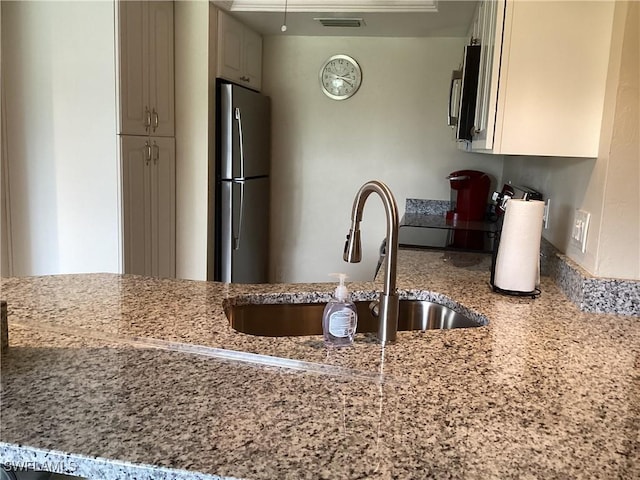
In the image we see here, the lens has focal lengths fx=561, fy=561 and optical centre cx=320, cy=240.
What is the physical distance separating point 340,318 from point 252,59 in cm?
304

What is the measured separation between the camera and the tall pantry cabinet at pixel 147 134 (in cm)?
279

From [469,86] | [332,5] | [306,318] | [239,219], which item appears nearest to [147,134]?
[239,219]

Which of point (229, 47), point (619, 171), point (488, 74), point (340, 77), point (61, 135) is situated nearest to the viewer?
point (619, 171)

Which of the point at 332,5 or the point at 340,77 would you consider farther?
the point at 340,77

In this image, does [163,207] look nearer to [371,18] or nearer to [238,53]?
[238,53]

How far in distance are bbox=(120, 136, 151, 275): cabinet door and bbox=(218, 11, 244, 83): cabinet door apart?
0.76m

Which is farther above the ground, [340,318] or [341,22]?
[341,22]

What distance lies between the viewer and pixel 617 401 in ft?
3.22

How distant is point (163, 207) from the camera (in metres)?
3.25

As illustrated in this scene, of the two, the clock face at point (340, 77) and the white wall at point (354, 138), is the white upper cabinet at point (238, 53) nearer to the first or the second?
the white wall at point (354, 138)

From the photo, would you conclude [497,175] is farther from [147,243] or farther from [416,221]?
[147,243]

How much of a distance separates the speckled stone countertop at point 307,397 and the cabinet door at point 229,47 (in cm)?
225

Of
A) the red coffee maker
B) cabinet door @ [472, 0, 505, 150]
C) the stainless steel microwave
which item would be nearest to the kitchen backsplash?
cabinet door @ [472, 0, 505, 150]

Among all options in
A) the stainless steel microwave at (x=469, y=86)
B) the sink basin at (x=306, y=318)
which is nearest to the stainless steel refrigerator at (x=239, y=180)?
the stainless steel microwave at (x=469, y=86)
